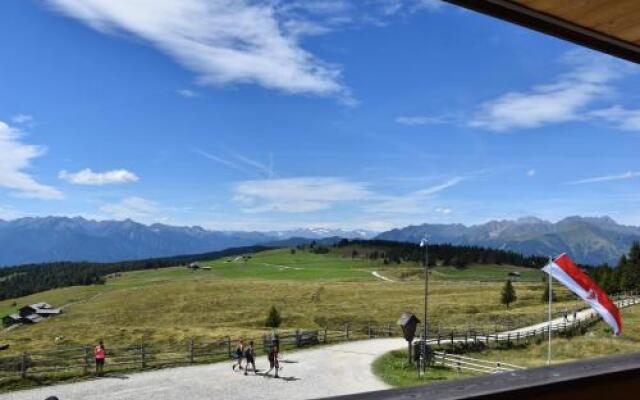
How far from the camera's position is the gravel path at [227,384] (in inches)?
724

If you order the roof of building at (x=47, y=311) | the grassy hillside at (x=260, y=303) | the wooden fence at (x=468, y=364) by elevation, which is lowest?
the roof of building at (x=47, y=311)

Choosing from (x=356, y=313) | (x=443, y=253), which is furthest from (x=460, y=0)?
(x=443, y=253)

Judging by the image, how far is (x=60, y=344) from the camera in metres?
51.7

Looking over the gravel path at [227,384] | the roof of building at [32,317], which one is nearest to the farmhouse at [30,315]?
the roof of building at [32,317]

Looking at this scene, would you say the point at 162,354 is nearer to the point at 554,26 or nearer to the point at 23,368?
the point at 23,368

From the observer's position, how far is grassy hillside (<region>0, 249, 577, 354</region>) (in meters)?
55.0

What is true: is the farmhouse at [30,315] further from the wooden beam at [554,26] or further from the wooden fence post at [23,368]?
the wooden beam at [554,26]

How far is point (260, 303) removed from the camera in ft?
289

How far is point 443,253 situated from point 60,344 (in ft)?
366

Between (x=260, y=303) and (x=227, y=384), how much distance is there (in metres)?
68.0

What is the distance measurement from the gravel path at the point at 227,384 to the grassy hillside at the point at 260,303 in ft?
69.1

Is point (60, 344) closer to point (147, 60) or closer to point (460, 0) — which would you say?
point (147, 60)

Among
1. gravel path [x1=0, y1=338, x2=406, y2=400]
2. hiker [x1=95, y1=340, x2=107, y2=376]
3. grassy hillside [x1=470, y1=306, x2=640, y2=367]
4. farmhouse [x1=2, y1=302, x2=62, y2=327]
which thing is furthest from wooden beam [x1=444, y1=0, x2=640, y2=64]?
farmhouse [x1=2, y1=302, x2=62, y2=327]

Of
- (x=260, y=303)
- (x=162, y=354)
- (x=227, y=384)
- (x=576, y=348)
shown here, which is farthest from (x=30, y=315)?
(x=576, y=348)
